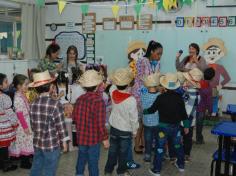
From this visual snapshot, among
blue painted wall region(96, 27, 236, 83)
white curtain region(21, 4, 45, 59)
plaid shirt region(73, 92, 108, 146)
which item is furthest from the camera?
white curtain region(21, 4, 45, 59)

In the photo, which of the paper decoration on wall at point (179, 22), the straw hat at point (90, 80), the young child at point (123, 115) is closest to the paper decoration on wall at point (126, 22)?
the paper decoration on wall at point (179, 22)

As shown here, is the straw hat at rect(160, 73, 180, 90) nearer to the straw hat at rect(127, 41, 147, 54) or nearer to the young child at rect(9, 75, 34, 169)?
the young child at rect(9, 75, 34, 169)

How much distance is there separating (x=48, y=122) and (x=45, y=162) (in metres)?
0.35

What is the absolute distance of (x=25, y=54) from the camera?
7.20 m

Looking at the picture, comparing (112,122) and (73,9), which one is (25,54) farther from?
(112,122)

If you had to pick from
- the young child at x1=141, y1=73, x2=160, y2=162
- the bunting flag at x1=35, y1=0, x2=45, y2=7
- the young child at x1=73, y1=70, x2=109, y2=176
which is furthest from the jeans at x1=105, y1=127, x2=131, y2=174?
the bunting flag at x1=35, y1=0, x2=45, y2=7

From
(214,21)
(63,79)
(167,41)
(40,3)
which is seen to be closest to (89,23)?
(40,3)

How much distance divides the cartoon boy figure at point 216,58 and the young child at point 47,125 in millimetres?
3606

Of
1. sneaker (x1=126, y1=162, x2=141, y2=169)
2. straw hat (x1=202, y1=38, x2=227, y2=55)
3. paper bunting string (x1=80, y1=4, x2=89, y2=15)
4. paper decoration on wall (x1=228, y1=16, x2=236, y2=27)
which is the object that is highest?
paper bunting string (x1=80, y1=4, x2=89, y2=15)

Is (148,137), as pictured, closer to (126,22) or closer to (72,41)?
(126,22)

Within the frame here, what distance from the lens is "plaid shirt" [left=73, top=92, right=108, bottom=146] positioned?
2.85 meters

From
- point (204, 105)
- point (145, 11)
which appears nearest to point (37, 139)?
point (204, 105)

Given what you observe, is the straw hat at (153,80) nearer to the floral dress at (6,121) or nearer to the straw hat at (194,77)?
the straw hat at (194,77)

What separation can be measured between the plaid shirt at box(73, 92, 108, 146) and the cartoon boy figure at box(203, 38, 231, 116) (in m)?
3.28
